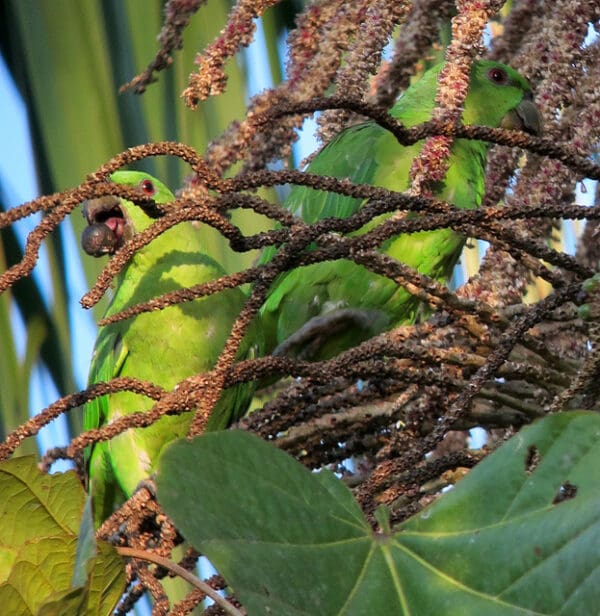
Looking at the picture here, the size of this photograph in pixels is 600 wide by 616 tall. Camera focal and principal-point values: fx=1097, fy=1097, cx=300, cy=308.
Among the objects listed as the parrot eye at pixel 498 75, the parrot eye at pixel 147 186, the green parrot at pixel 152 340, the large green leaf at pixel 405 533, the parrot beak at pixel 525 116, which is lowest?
the large green leaf at pixel 405 533

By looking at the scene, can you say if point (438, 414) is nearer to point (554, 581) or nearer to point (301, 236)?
point (301, 236)

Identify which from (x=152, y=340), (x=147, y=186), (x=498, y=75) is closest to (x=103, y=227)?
(x=147, y=186)

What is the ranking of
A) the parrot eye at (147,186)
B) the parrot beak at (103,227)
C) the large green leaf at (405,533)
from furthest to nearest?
1. the parrot eye at (147,186)
2. the parrot beak at (103,227)
3. the large green leaf at (405,533)

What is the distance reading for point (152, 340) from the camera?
6.34 feet

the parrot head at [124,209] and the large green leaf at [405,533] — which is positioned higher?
the parrot head at [124,209]

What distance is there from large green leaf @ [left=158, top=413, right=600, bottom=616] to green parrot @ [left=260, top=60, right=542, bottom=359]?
1076 mm

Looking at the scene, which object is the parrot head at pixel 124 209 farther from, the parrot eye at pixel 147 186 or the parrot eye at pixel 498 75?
the parrot eye at pixel 498 75

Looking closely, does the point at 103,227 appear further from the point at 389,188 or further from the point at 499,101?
the point at 499,101

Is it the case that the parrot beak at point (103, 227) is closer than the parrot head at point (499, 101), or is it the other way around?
the parrot beak at point (103, 227)

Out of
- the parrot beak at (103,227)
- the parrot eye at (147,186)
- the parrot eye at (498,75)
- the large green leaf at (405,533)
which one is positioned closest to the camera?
the large green leaf at (405,533)

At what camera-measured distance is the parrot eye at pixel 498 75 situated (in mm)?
2020

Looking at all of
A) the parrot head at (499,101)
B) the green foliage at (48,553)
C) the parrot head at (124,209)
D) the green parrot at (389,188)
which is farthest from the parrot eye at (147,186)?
the green foliage at (48,553)

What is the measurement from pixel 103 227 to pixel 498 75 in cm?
82

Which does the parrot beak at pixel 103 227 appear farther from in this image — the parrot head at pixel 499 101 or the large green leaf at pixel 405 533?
the large green leaf at pixel 405 533
